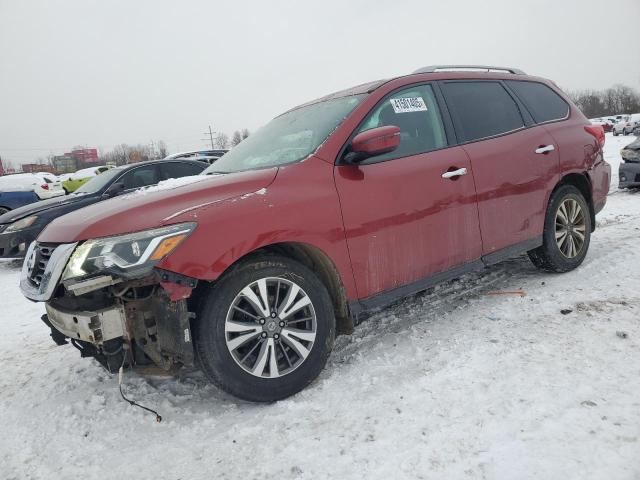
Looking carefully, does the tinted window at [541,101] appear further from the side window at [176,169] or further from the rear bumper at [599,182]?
the side window at [176,169]

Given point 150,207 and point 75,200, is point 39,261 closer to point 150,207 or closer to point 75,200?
point 150,207

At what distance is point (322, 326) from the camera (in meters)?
2.59

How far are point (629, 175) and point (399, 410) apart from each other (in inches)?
352

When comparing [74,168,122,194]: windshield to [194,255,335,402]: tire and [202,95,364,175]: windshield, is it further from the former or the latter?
[194,255,335,402]: tire

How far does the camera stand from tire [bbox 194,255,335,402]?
230 centimetres

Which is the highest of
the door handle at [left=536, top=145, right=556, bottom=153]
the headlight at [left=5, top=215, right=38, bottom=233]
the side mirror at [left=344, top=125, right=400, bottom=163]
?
the side mirror at [left=344, top=125, right=400, bottom=163]

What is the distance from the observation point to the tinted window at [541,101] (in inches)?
159

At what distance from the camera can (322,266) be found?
2.71 meters

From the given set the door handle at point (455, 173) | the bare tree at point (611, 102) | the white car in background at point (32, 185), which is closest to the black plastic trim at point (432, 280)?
the door handle at point (455, 173)

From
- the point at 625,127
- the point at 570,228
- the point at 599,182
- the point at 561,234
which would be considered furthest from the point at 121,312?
the point at 625,127

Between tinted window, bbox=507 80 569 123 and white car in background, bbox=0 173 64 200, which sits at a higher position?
white car in background, bbox=0 173 64 200

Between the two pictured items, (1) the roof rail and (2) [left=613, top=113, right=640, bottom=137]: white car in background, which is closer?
(1) the roof rail

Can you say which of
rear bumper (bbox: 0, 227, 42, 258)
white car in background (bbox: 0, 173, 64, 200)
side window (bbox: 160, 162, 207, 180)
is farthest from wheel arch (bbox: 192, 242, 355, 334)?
white car in background (bbox: 0, 173, 64, 200)

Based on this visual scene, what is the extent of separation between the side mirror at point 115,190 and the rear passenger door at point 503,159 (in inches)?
219
